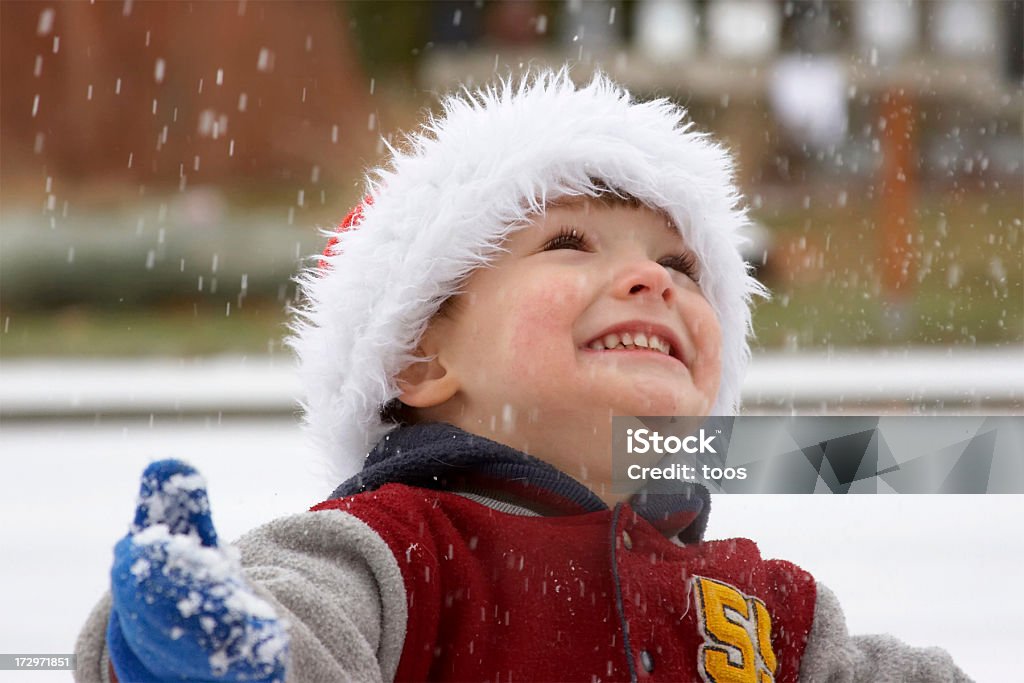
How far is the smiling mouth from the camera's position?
1.27 metres

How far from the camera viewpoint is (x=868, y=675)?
1.31 m

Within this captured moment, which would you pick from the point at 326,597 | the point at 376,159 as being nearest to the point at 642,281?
the point at 326,597

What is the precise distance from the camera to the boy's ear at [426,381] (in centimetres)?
133

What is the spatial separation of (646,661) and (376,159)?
19.9ft

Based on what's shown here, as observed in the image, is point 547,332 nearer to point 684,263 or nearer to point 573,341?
point 573,341

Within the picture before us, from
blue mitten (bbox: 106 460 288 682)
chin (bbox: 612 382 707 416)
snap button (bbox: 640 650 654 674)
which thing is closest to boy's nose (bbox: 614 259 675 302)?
chin (bbox: 612 382 707 416)

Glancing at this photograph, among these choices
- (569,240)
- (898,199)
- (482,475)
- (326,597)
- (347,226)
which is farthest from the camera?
(898,199)

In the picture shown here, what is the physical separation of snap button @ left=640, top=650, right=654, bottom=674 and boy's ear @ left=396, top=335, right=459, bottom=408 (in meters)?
0.37

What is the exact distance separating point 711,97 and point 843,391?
532cm

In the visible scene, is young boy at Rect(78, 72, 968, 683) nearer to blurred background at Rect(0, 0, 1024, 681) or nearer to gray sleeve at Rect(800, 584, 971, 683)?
gray sleeve at Rect(800, 584, 971, 683)

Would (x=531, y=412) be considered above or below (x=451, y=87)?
above

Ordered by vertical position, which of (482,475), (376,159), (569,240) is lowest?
(376,159)

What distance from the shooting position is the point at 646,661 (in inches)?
44.3

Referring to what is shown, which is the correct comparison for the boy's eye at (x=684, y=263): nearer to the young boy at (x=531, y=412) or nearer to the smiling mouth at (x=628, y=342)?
the young boy at (x=531, y=412)
